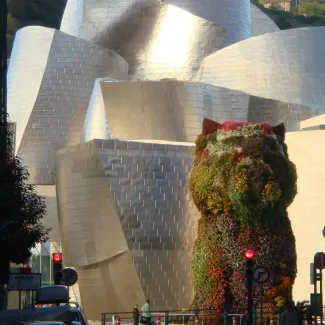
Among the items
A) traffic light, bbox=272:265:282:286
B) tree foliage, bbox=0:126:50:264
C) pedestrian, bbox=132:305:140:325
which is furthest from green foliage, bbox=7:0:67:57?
tree foliage, bbox=0:126:50:264

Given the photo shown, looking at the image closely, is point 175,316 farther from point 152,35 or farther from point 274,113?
point 152,35

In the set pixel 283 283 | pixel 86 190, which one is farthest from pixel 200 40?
pixel 283 283

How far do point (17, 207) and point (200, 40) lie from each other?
22.7 m

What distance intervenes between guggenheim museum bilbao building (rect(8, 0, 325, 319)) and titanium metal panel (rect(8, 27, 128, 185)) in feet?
0.11

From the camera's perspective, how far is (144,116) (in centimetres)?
4062

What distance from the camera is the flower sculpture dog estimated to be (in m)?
34.1

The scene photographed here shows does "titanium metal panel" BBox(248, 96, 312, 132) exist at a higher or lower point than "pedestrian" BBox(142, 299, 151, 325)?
higher

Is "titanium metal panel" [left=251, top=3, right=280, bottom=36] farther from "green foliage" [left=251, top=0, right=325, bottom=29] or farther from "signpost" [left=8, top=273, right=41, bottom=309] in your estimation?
"green foliage" [left=251, top=0, right=325, bottom=29]

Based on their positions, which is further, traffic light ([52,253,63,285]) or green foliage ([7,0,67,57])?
green foliage ([7,0,67,57])

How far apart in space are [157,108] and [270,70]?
5.68 metres

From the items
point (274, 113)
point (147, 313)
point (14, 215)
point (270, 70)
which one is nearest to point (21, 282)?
point (14, 215)

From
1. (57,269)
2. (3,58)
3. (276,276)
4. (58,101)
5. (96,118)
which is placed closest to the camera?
(3,58)

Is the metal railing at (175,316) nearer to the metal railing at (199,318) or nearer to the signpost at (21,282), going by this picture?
the metal railing at (199,318)

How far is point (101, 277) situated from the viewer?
37.3 metres
